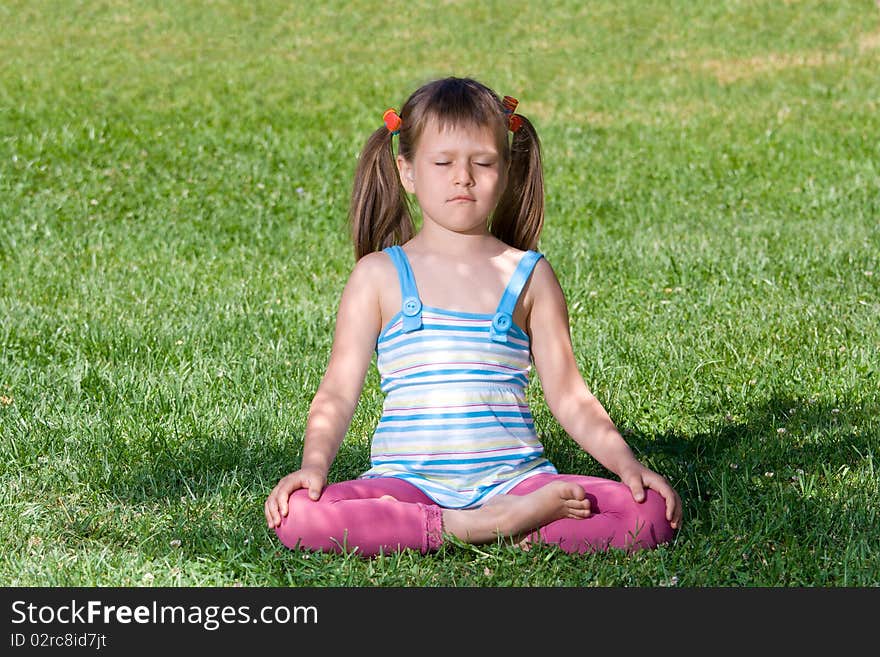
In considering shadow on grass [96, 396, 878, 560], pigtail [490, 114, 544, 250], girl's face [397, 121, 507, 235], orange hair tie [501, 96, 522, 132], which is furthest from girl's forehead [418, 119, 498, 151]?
shadow on grass [96, 396, 878, 560]

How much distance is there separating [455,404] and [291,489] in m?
0.49

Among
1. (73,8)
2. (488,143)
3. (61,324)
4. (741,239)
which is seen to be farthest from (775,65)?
(488,143)

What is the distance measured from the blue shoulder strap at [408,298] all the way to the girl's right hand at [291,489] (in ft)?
1.55

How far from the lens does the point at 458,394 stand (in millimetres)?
3354

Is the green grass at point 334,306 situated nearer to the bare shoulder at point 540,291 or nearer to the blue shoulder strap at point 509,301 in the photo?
the blue shoulder strap at point 509,301

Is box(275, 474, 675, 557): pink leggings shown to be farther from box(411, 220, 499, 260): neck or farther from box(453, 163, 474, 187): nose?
box(453, 163, 474, 187): nose

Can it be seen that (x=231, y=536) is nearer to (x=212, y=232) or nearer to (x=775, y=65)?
(x=212, y=232)

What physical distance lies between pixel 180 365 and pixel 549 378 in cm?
205

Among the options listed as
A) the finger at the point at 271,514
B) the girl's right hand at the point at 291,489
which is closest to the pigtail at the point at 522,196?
the girl's right hand at the point at 291,489

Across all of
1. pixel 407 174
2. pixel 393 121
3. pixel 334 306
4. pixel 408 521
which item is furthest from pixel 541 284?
pixel 334 306

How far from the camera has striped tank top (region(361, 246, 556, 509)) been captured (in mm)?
3352

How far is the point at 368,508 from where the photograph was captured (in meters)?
3.19

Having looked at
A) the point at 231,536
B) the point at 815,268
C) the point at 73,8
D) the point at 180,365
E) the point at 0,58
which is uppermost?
the point at 73,8

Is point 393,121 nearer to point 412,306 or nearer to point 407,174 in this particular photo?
point 407,174
